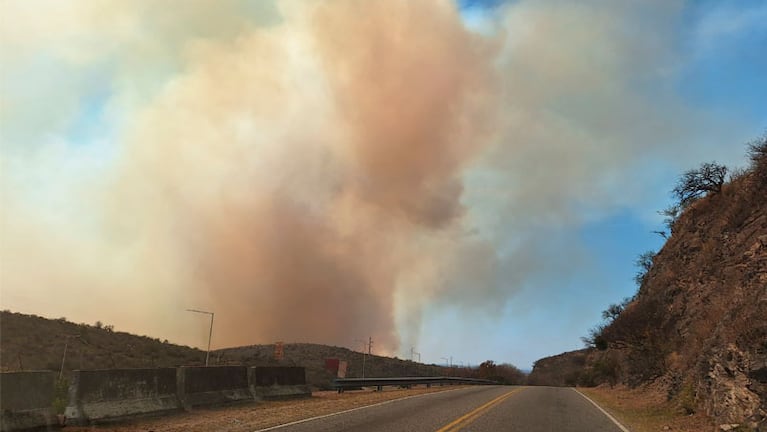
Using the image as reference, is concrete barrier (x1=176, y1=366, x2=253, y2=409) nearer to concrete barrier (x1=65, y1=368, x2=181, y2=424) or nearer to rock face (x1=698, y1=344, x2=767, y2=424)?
concrete barrier (x1=65, y1=368, x2=181, y2=424)

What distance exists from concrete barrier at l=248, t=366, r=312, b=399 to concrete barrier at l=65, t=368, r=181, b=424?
171 inches

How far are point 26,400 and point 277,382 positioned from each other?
10894 millimetres

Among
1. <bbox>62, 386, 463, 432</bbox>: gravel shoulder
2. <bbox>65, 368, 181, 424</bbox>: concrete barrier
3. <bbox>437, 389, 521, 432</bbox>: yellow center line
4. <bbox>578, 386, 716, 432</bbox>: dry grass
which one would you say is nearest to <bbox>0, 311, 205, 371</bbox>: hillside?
<bbox>65, 368, 181, 424</bbox>: concrete barrier

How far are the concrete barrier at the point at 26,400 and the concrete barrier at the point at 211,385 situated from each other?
435 centimetres

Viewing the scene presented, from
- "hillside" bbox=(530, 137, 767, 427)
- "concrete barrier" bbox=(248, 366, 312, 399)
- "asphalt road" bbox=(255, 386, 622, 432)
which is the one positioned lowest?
"asphalt road" bbox=(255, 386, 622, 432)

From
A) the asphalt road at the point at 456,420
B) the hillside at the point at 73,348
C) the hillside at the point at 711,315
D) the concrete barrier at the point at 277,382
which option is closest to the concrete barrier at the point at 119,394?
the asphalt road at the point at 456,420

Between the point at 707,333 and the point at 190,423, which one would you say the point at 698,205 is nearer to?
the point at 707,333

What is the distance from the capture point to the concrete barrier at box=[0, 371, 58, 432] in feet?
30.0

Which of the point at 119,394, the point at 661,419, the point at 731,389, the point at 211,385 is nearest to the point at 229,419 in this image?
the point at 119,394

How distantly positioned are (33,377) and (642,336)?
1227 inches

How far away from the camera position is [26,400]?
9.62 meters

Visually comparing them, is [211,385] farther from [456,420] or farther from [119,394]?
[456,420]

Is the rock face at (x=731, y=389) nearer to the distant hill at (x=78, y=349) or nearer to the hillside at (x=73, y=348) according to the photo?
the distant hill at (x=78, y=349)

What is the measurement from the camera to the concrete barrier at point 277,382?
18156 mm
